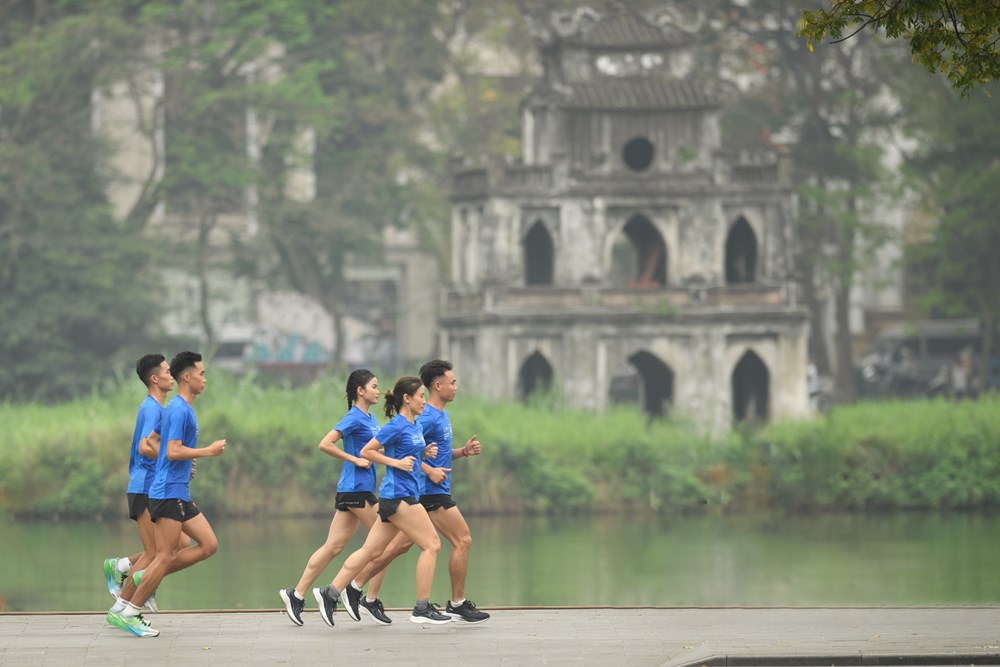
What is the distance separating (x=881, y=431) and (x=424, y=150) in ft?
70.8

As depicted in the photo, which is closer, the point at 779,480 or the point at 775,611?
the point at 775,611

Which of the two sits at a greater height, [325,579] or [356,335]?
[356,335]

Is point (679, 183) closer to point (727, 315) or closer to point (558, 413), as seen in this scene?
point (727, 315)

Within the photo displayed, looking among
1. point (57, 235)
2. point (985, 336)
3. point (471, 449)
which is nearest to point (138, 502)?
point (471, 449)

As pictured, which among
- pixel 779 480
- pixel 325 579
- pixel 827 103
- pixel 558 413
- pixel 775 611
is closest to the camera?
pixel 775 611

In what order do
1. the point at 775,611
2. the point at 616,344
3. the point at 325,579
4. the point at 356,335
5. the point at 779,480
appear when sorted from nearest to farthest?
the point at 775,611
the point at 325,579
the point at 779,480
the point at 616,344
the point at 356,335

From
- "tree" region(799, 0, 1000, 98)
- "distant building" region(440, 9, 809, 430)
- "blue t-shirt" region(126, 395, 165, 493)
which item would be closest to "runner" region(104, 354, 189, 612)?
"blue t-shirt" region(126, 395, 165, 493)

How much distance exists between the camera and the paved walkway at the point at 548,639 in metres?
11.8

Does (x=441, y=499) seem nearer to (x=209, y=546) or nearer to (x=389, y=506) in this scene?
(x=389, y=506)

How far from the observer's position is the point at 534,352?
3744cm

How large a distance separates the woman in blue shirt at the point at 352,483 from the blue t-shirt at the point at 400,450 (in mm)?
147

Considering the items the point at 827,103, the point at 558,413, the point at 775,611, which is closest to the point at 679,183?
the point at 558,413

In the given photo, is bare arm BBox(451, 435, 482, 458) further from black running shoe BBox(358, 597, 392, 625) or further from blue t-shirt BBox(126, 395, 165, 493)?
blue t-shirt BBox(126, 395, 165, 493)

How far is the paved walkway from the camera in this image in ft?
38.8
